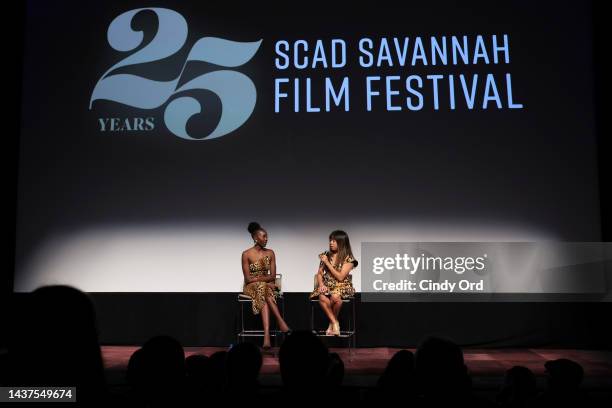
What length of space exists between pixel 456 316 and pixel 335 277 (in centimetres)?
125

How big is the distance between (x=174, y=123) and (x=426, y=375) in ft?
15.6

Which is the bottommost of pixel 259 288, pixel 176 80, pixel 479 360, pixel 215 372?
pixel 479 360

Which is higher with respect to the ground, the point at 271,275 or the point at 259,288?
the point at 271,275

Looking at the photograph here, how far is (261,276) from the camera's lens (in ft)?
16.7

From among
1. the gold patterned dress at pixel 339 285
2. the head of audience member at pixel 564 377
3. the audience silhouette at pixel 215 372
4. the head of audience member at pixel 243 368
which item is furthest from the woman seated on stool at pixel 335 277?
the head of audience member at pixel 243 368

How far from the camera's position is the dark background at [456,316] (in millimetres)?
5246

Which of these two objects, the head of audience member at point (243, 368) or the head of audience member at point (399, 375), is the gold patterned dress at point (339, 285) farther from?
the head of audience member at point (243, 368)

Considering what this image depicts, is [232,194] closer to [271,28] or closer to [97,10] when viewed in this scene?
[271,28]

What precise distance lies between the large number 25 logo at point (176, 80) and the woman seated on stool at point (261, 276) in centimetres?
123

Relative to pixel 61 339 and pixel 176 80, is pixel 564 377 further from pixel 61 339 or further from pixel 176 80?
pixel 176 80

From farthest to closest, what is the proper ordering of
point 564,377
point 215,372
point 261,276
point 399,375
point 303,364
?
point 261,276, point 215,372, point 564,377, point 399,375, point 303,364

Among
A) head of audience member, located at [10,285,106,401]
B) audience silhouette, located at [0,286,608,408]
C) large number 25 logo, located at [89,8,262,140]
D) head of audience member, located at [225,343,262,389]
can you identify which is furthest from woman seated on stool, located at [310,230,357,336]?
head of audience member, located at [10,285,106,401]

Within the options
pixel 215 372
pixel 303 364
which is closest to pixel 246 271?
pixel 215 372

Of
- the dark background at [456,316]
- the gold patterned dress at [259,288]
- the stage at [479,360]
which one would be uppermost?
the gold patterned dress at [259,288]
